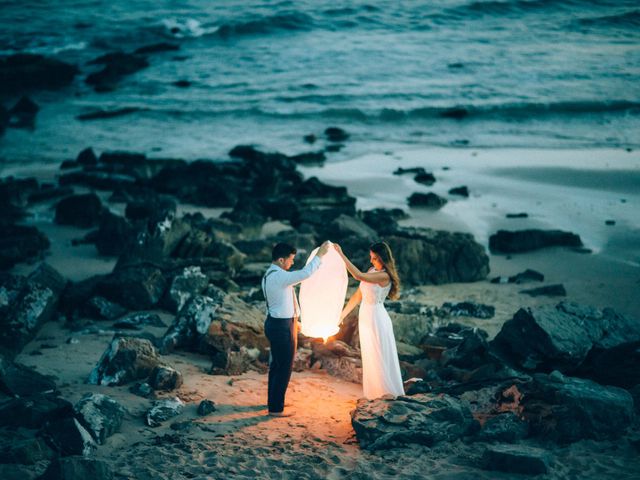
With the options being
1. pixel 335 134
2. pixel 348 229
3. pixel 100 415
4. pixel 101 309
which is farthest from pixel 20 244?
pixel 335 134

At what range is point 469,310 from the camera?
12.2 meters

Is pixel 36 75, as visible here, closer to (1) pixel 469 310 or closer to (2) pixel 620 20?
(2) pixel 620 20

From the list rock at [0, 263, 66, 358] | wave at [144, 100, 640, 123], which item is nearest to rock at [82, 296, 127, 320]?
rock at [0, 263, 66, 358]

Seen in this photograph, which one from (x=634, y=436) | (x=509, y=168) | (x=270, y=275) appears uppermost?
(x=270, y=275)

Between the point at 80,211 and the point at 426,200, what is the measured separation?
29.0 ft

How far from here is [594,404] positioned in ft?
23.8

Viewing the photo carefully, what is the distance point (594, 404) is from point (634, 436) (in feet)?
1.55

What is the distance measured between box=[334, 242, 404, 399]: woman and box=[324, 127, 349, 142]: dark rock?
23.0 metres

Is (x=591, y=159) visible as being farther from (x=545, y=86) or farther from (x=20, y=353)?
(x=20, y=353)

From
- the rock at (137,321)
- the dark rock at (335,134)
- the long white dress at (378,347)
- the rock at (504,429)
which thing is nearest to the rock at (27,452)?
the long white dress at (378,347)

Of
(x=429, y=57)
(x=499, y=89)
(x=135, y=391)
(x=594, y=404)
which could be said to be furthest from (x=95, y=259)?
(x=429, y=57)

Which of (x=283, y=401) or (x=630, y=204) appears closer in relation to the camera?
(x=283, y=401)

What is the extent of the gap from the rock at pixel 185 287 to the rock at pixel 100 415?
454cm

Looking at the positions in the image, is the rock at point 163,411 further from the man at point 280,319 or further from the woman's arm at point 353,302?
the woman's arm at point 353,302
